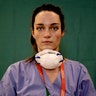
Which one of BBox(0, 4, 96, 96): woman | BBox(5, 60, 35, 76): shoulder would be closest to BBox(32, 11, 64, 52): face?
BBox(0, 4, 96, 96): woman

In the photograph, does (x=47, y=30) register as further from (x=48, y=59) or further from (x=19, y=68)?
(x=19, y=68)

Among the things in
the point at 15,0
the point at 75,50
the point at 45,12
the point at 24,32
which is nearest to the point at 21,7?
the point at 15,0

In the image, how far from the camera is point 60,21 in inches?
49.6

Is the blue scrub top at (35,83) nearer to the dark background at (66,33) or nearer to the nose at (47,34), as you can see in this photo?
the nose at (47,34)

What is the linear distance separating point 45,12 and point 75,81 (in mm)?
460

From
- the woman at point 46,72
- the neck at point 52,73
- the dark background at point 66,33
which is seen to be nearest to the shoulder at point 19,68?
the woman at point 46,72

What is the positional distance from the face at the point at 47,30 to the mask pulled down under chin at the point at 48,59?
0.03 metres

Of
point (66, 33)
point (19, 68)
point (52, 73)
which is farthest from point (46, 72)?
point (66, 33)

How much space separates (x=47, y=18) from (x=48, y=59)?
0.25 metres

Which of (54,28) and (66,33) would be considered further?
(66,33)

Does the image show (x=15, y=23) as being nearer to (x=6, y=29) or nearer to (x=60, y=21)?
(x=6, y=29)

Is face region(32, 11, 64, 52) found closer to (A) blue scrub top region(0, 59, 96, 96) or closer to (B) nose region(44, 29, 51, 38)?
(B) nose region(44, 29, 51, 38)

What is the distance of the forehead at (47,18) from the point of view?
119cm

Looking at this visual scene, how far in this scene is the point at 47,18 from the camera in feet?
3.90
